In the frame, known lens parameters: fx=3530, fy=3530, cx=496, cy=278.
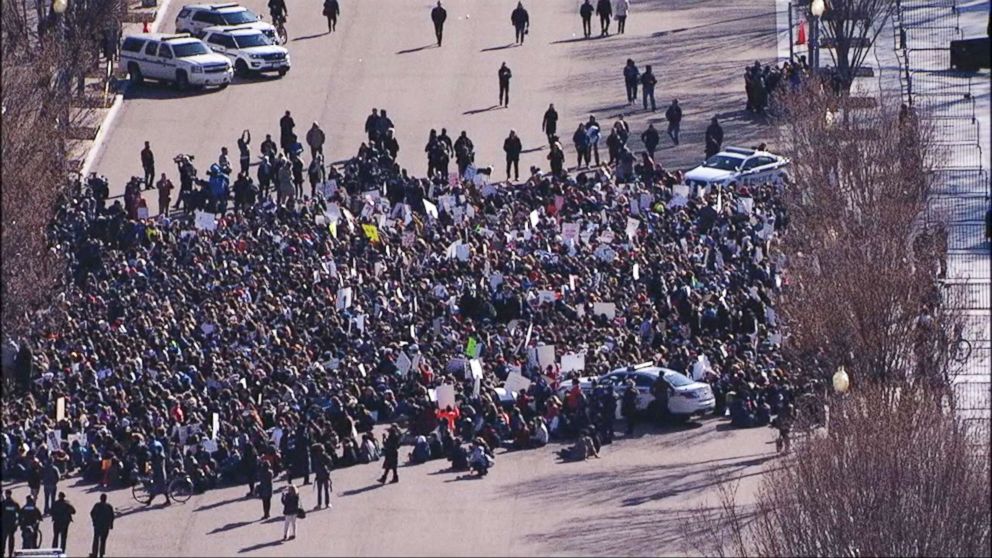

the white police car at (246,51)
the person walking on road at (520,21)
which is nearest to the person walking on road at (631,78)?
the person walking on road at (520,21)

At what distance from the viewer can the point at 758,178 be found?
78938 millimetres

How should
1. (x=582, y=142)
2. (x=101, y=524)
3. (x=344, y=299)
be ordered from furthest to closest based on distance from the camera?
(x=582, y=142)
(x=344, y=299)
(x=101, y=524)

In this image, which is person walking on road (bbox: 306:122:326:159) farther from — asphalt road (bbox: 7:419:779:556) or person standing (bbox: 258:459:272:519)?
person standing (bbox: 258:459:272:519)

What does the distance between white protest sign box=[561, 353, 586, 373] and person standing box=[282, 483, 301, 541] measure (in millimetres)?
8467

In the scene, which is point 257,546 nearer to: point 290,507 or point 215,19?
point 290,507

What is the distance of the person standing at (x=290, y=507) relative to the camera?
59.9 metres

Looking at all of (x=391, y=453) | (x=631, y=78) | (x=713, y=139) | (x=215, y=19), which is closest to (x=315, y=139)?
(x=631, y=78)

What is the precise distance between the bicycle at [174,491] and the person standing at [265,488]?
68.7 inches

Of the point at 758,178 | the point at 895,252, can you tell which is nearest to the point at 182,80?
the point at 758,178

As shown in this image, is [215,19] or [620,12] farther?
[620,12]

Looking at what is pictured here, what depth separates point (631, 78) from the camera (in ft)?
283

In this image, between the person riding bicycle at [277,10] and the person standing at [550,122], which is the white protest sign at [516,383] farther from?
the person riding bicycle at [277,10]

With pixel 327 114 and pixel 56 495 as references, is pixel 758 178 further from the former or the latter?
pixel 56 495

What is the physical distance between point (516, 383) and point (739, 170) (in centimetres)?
1430
